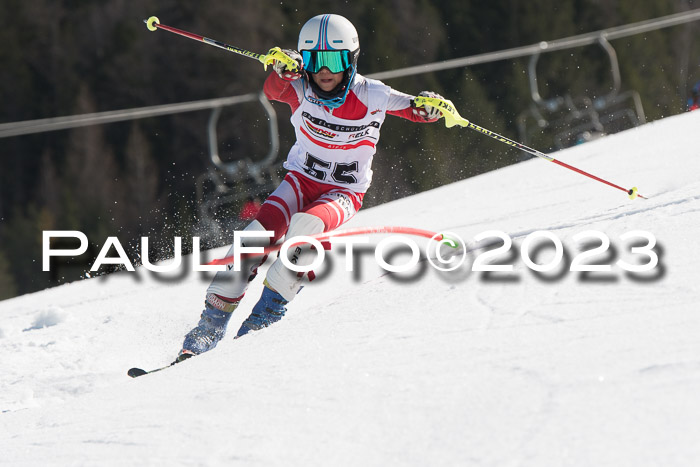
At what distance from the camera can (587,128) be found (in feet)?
71.9

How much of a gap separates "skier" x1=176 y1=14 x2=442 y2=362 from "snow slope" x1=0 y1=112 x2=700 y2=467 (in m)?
0.39

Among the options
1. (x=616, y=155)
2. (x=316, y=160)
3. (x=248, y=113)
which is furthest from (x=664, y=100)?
(x=316, y=160)

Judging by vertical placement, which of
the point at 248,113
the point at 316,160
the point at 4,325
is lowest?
the point at 4,325

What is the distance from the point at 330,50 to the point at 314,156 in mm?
487

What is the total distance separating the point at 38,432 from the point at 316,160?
6.01 feet

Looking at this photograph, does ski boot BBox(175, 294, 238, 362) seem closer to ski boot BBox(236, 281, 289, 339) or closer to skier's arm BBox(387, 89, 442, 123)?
ski boot BBox(236, 281, 289, 339)

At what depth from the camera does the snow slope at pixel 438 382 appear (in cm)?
206

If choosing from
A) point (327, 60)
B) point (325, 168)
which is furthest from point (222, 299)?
point (327, 60)

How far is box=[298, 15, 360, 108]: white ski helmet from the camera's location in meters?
3.84

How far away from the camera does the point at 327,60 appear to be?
12.7ft

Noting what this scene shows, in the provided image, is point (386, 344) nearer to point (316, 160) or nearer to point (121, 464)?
point (121, 464)

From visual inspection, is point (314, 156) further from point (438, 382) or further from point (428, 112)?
point (438, 382)

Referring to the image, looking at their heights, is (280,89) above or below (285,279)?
above

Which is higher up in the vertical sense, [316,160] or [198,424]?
[316,160]
